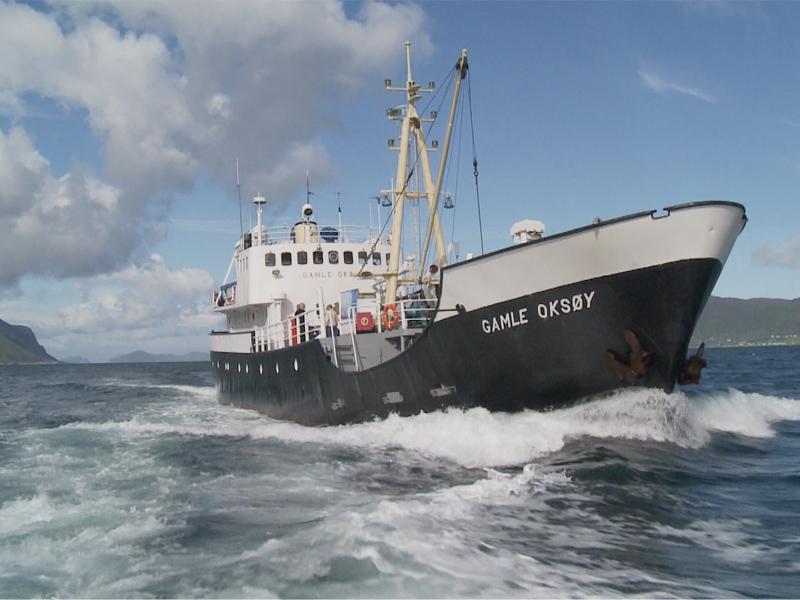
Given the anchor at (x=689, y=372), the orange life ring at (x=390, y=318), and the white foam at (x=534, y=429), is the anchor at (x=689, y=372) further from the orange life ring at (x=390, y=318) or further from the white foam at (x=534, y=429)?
the orange life ring at (x=390, y=318)

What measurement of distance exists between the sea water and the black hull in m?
0.39

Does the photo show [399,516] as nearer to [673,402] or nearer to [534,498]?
[534,498]

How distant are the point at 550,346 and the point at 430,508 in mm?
4526

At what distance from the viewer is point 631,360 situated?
1158 centimetres

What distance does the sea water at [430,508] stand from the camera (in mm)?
6316

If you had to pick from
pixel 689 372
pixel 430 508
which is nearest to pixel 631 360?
pixel 689 372

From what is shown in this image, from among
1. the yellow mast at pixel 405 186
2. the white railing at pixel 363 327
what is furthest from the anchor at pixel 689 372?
the yellow mast at pixel 405 186

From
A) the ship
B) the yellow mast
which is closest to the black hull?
the ship

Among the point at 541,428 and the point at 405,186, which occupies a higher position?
the point at 405,186

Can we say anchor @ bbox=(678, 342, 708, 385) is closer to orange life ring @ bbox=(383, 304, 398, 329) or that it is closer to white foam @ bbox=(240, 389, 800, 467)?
white foam @ bbox=(240, 389, 800, 467)

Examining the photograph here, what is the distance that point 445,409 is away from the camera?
43.4 ft

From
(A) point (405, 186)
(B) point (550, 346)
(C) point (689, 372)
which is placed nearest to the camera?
(B) point (550, 346)

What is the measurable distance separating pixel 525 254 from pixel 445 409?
356 centimetres

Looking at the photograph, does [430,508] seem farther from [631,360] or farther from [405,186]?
[405,186]
